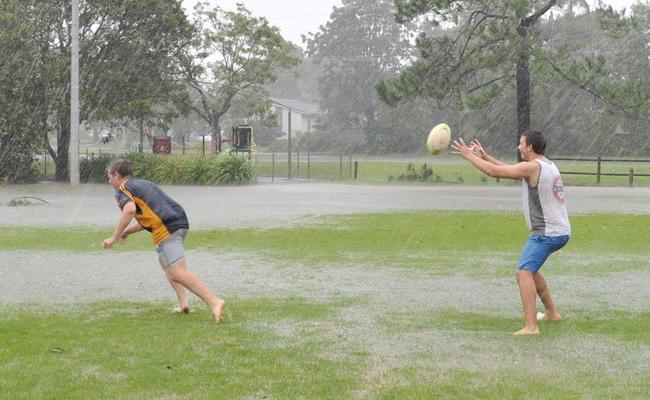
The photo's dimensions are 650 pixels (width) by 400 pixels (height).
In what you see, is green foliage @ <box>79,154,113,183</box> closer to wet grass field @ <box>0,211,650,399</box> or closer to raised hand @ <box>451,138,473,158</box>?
wet grass field @ <box>0,211,650,399</box>

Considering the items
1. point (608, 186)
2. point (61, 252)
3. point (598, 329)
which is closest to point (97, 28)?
point (608, 186)

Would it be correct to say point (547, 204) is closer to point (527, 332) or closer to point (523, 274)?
point (523, 274)

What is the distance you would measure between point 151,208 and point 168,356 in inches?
76.4

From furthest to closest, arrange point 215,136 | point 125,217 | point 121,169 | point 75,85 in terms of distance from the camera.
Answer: point 215,136 → point 75,85 → point 121,169 → point 125,217

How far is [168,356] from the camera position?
22.5 feet

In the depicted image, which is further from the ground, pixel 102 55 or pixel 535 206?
pixel 102 55

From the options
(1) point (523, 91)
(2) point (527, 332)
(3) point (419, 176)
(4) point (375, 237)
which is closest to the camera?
(2) point (527, 332)

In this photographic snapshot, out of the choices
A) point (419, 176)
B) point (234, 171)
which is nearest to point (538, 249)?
point (234, 171)

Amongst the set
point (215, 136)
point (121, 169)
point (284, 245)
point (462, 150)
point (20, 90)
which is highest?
point (20, 90)

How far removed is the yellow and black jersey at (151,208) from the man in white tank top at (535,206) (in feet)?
8.85

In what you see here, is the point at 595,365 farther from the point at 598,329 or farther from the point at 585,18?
the point at 585,18

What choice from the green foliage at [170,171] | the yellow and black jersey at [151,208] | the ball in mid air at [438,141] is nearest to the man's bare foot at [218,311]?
the yellow and black jersey at [151,208]

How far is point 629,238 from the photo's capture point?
16.1 m

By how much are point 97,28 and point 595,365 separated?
33.5m
